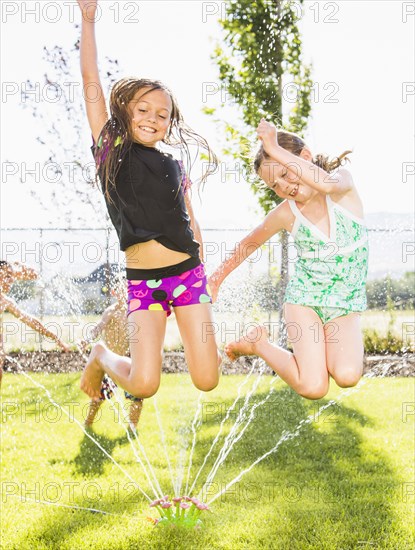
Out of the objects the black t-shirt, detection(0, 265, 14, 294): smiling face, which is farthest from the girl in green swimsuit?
detection(0, 265, 14, 294): smiling face

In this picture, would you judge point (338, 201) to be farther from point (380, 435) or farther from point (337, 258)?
point (380, 435)

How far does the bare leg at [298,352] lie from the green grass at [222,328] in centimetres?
514

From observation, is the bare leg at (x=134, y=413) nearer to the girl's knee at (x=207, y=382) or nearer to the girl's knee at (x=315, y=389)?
the girl's knee at (x=207, y=382)

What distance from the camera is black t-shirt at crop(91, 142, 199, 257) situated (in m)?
2.97

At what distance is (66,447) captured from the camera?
5.40 m

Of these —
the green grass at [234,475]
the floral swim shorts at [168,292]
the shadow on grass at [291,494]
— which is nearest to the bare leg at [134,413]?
the green grass at [234,475]

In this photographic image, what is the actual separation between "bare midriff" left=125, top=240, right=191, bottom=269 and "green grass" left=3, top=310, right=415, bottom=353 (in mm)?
5423

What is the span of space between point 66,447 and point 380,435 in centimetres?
257

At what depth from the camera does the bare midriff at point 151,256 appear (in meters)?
3.12

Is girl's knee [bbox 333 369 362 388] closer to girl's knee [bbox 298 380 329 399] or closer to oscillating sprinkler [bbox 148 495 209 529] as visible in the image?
girl's knee [bbox 298 380 329 399]

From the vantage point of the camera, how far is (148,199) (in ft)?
9.86

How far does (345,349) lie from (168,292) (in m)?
0.89

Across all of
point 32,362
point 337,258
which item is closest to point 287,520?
point 337,258

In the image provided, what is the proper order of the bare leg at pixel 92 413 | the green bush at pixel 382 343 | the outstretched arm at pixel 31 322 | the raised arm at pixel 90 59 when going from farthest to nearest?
the green bush at pixel 382 343, the bare leg at pixel 92 413, the outstretched arm at pixel 31 322, the raised arm at pixel 90 59
